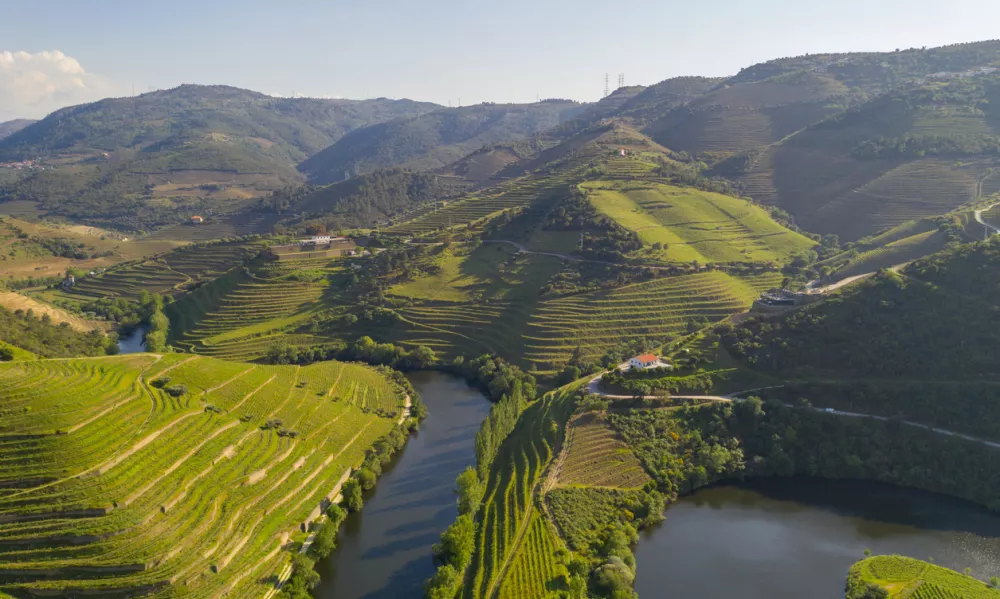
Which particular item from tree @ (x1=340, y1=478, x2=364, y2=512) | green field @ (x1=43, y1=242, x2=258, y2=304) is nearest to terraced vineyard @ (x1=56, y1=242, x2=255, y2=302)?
green field @ (x1=43, y1=242, x2=258, y2=304)

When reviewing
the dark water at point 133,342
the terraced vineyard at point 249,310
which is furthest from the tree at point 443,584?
the dark water at point 133,342

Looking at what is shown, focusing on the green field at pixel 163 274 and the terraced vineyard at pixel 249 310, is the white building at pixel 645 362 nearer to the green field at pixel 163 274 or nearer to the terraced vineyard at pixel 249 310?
the terraced vineyard at pixel 249 310

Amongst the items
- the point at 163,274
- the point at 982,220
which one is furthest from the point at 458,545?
the point at 163,274

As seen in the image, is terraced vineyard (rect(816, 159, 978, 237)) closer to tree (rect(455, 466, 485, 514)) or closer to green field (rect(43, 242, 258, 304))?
tree (rect(455, 466, 485, 514))

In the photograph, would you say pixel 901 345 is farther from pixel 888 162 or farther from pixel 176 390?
pixel 888 162

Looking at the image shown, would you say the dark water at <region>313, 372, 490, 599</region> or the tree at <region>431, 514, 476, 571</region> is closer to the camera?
the tree at <region>431, 514, 476, 571</region>

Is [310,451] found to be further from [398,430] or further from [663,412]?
[663,412]
